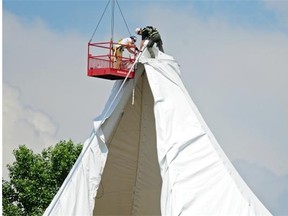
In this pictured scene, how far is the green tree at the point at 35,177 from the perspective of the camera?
28.5 m

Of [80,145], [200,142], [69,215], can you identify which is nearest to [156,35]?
[200,142]

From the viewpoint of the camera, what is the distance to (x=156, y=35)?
17.8 meters

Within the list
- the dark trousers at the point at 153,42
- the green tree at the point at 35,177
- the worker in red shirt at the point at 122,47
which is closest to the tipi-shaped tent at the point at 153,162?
the dark trousers at the point at 153,42

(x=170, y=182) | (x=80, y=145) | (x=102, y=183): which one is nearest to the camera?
(x=170, y=182)

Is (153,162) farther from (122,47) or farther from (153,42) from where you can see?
(122,47)

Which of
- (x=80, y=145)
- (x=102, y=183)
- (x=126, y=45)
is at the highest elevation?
(x=80, y=145)

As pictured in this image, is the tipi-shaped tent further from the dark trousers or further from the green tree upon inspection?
the green tree

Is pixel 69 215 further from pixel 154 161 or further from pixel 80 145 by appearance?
pixel 80 145

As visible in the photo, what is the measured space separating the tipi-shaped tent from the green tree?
9058 mm

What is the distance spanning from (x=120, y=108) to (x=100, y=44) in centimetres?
128

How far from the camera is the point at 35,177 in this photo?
2894 cm

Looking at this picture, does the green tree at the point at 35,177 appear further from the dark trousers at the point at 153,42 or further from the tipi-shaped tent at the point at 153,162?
the dark trousers at the point at 153,42

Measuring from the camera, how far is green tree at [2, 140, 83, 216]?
2852 cm

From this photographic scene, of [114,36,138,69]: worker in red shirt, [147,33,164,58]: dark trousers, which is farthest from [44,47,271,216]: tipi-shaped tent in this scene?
[114,36,138,69]: worker in red shirt
